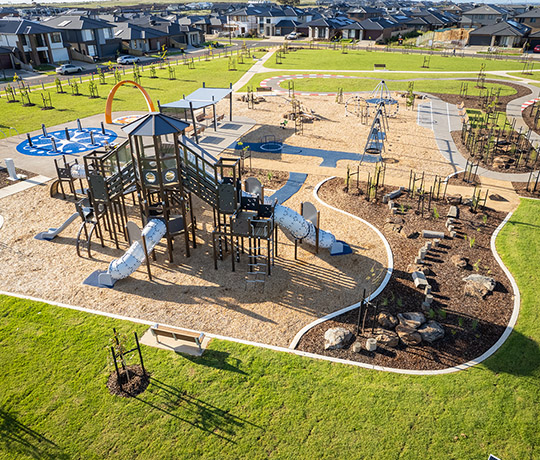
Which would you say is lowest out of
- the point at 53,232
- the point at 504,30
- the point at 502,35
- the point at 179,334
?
the point at 53,232

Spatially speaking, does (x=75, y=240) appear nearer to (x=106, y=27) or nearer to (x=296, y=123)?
(x=296, y=123)

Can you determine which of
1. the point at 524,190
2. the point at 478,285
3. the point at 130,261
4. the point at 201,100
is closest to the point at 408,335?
the point at 478,285

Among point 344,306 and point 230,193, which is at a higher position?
point 230,193

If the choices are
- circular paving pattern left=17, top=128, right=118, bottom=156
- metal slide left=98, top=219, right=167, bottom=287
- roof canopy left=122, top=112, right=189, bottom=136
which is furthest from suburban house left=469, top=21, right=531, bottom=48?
metal slide left=98, top=219, right=167, bottom=287

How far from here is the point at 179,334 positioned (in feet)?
39.1

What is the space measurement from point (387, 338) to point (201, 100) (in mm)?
22623

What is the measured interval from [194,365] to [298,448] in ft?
12.6

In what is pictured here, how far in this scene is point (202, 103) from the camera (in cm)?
2825

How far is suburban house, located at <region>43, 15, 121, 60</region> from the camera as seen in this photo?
6562 centimetres

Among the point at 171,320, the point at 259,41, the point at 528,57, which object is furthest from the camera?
the point at 259,41

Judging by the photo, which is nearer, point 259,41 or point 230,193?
point 230,193

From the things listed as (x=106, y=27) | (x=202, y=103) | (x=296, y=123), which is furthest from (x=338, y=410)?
(x=106, y=27)

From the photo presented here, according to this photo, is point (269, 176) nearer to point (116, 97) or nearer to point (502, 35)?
point (116, 97)

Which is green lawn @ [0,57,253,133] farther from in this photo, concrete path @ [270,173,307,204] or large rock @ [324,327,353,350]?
large rock @ [324,327,353,350]
